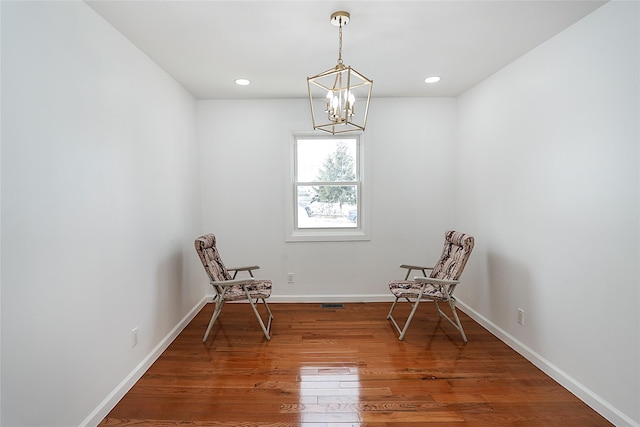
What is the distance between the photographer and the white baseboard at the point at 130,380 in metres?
1.84

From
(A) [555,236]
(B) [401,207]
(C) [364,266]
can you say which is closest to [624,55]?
(A) [555,236]

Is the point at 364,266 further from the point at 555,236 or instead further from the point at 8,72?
the point at 8,72

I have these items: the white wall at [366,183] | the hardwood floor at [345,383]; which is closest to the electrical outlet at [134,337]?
the hardwood floor at [345,383]

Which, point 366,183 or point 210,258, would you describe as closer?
point 210,258

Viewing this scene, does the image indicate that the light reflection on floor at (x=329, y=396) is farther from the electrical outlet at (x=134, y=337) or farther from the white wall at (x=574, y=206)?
the white wall at (x=574, y=206)

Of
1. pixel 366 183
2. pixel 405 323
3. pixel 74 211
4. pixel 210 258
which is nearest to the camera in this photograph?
pixel 74 211

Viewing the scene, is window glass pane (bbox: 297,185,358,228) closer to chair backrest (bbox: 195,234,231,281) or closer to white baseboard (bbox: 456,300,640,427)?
chair backrest (bbox: 195,234,231,281)

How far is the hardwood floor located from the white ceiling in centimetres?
251

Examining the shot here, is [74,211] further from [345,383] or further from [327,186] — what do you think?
[327,186]

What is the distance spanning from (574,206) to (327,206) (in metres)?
2.47

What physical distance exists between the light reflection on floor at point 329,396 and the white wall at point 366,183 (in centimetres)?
155

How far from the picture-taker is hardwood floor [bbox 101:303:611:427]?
1905mm

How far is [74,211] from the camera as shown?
1.70m

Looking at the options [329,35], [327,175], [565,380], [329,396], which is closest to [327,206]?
[327,175]
